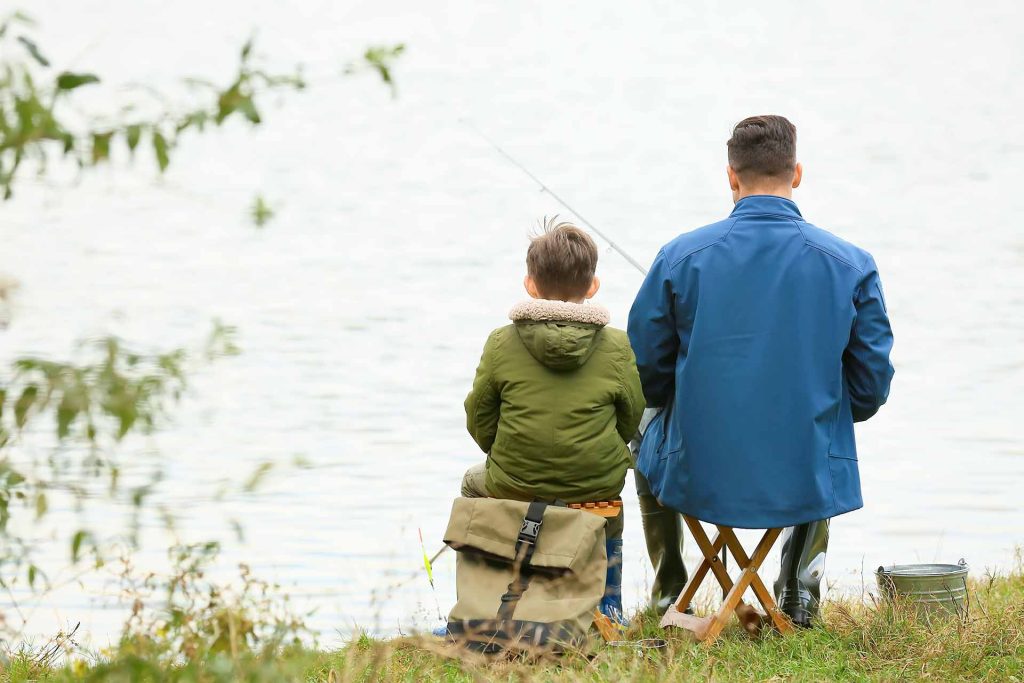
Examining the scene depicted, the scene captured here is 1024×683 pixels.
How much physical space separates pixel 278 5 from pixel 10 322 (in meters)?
21.8

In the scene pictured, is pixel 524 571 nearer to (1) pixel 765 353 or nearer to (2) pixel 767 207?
(1) pixel 765 353

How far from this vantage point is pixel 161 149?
5.32 ft

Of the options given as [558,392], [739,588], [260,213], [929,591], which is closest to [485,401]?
[558,392]

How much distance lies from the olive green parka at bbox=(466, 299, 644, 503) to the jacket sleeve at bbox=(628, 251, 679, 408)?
0.12ft

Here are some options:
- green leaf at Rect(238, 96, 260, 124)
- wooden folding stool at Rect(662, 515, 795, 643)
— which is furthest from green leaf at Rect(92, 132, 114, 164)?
wooden folding stool at Rect(662, 515, 795, 643)

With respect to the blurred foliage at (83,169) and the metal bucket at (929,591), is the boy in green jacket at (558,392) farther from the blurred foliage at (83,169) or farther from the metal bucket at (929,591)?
the blurred foliage at (83,169)

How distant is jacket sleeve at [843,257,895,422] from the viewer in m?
3.13

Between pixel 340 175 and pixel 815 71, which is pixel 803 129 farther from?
pixel 340 175

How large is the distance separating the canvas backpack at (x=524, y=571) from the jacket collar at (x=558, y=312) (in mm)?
402

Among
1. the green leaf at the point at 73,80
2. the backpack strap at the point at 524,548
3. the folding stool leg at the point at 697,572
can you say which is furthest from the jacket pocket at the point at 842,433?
the green leaf at the point at 73,80

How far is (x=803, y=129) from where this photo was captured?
58.7ft

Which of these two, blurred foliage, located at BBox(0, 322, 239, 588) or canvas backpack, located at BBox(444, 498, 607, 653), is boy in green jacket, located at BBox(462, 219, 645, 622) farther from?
blurred foliage, located at BBox(0, 322, 239, 588)

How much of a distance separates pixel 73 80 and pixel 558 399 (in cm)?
179

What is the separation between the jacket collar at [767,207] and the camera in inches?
126
